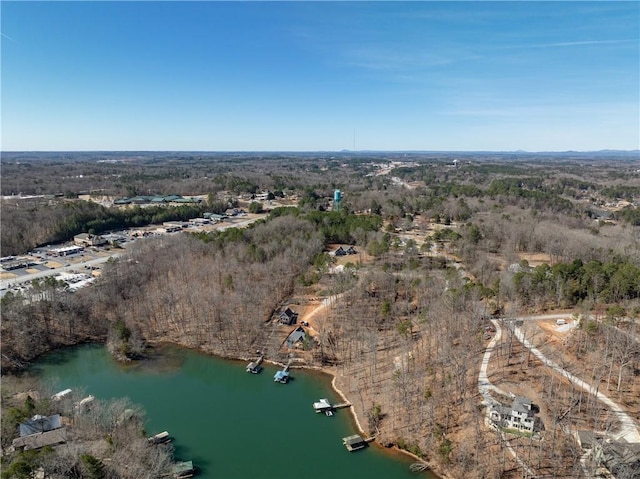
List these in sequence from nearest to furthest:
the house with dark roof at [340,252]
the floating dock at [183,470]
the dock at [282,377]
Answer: the floating dock at [183,470], the dock at [282,377], the house with dark roof at [340,252]

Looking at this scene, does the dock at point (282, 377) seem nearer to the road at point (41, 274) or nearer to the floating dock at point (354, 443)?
the floating dock at point (354, 443)

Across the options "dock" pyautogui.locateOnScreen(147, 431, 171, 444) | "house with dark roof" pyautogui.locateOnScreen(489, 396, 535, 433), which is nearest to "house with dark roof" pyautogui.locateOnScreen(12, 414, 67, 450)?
"dock" pyautogui.locateOnScreen(147, 431, 171, 444)

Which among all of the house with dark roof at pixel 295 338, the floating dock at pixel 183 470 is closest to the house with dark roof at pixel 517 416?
the house with dark roof at pixel 295 338

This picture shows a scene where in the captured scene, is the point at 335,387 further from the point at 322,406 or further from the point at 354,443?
the point at 354,443

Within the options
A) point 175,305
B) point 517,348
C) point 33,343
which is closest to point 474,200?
point 517,348

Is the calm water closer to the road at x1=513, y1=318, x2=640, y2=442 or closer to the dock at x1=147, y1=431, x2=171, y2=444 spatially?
the dock at x1=147, y1=431, x2=171, y2=444

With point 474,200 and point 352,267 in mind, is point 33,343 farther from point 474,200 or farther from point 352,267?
point 474,200
